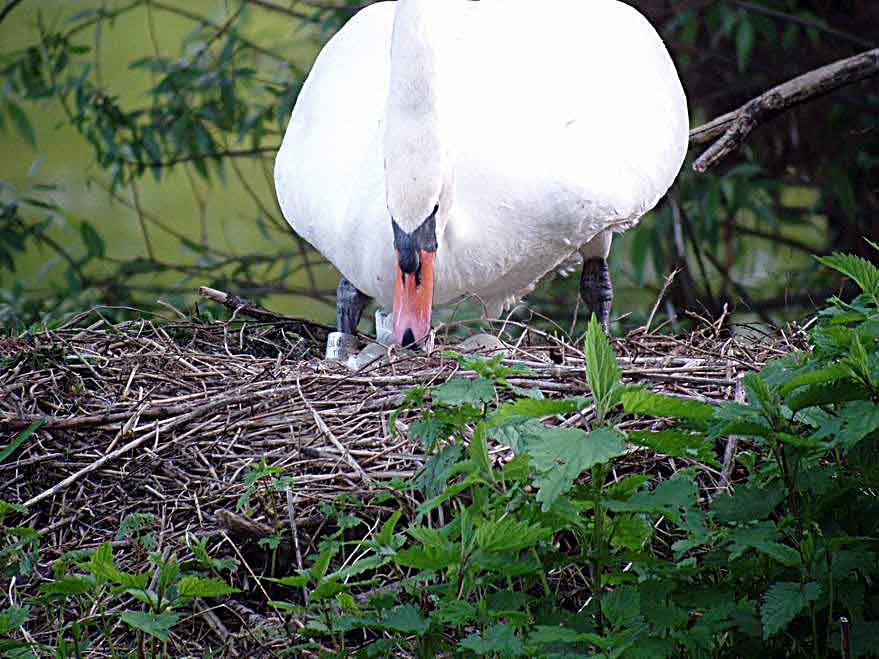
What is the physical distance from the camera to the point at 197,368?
3.33 meters

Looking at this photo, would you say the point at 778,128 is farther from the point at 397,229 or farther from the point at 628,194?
the point at 397,229

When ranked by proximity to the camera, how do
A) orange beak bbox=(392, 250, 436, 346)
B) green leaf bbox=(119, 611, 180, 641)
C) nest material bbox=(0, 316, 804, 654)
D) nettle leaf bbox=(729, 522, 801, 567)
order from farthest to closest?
orange beak bbox=(392, 250, 436, 346) < nest material bbox=(0, 316, 804, 654) < green leaf bbox=(119, 611, 180, 641) < nettle leaf bbox=(729, 522, 801, 567)

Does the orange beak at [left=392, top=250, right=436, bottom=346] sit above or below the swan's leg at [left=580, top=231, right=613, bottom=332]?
above

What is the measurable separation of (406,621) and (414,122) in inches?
57.2

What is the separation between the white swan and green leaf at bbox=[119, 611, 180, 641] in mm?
1257

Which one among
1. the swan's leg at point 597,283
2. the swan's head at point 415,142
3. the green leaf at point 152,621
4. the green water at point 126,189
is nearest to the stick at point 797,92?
the swan's leg at point 597,283

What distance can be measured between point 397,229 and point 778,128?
3.11 meters

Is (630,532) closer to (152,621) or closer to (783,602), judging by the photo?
(783,602)

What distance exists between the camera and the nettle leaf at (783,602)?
1.85 metres

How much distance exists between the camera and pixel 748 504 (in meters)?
2.06

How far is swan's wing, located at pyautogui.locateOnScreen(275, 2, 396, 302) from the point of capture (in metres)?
3.26

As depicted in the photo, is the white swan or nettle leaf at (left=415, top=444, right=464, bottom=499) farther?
the white swan

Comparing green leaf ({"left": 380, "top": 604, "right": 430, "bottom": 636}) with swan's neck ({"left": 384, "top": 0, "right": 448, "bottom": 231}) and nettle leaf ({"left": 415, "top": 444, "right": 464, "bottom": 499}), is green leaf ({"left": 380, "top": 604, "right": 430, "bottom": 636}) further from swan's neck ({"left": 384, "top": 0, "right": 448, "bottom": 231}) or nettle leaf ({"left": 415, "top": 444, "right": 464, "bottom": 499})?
swan's neck ({"left": 384, "top": 0, "right": 448, "bottom": 231})

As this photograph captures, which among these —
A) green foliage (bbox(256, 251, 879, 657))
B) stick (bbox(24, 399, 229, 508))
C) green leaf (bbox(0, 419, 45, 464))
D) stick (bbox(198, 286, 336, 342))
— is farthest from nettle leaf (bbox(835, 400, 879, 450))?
stick (bbox(198, 286, 336, 342))
